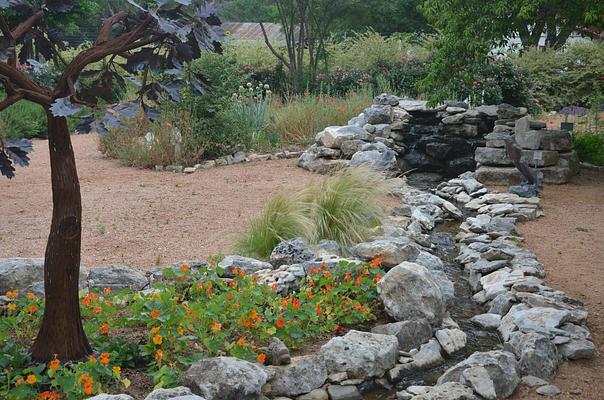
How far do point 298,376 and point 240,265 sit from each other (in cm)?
152

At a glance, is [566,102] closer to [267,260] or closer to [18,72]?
[267,260]

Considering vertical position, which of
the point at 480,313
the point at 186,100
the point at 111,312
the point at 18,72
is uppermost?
the point at 18,72

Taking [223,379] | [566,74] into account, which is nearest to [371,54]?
[566,74]

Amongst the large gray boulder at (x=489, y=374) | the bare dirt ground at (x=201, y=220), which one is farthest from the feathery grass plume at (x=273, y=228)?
the large gray boulder at (x=489, y=374)

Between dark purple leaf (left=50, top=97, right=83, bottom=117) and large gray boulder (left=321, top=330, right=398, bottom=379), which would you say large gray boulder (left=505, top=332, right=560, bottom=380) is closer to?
large gray boulder (left=321, top=330, right=398, bottom=379)

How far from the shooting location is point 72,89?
10.5 feet

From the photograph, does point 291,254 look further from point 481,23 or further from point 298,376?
point 481,23

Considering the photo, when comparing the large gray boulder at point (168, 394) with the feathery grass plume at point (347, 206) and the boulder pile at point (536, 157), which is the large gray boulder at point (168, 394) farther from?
the boulder pile at point (536, 157)

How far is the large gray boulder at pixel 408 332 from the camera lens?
4715 millimetres

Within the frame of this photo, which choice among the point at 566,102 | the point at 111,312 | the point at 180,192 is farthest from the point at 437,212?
the point at 566,102

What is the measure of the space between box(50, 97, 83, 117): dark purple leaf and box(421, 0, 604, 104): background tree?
6462mm

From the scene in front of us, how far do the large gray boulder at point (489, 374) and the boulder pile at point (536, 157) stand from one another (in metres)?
5.95

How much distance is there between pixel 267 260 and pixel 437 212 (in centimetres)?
330

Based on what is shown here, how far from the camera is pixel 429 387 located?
13.5 feet
